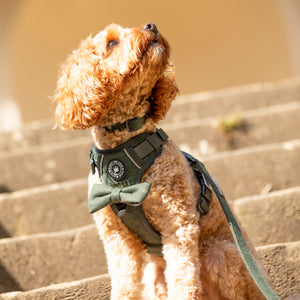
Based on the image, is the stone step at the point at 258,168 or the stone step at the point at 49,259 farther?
the stone step at the point at 258,168

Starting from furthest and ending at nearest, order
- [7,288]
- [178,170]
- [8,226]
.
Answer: [8,226]
[7,288]
[178,170]

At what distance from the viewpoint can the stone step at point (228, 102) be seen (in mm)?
4906

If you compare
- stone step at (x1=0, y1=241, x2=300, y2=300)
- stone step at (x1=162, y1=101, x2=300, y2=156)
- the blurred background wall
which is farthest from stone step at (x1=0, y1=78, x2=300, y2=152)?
the blurred background wall

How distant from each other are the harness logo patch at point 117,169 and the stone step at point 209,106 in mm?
2771

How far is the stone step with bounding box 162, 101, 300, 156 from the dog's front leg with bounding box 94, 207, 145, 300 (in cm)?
195

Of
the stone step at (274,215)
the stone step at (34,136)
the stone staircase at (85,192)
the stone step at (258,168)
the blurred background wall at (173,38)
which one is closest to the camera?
the stone staircase at (85,192)

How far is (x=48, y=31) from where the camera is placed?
26.7 ft

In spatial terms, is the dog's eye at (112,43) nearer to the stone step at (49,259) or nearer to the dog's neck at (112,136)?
the dog's neck at (112,136)

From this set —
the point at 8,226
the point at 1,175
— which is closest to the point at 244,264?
the point at 8,226

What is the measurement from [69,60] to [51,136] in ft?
9.07

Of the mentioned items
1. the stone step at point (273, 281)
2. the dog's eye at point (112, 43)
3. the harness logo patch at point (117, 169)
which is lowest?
the stone step at point (273, 281)

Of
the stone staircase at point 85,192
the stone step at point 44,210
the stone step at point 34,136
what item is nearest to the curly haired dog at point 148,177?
the stone staircase at point 85,192

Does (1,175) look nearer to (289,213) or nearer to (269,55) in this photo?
(289,213)

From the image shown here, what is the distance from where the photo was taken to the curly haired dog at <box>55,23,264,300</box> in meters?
1.95
